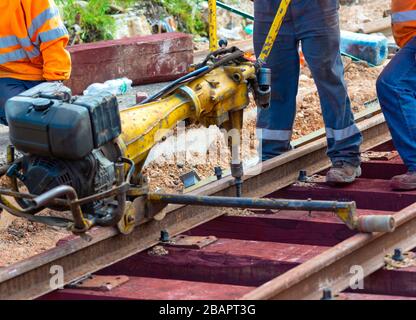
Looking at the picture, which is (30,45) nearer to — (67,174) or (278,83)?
(278,83)

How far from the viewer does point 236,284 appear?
5195 mm

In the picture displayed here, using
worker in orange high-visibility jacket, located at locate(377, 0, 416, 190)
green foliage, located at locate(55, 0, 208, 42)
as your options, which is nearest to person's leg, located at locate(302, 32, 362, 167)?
worker in orange high-visibility jacket, located at locate(377, 0, 416, 190)

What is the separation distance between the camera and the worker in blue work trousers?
21.8 feet

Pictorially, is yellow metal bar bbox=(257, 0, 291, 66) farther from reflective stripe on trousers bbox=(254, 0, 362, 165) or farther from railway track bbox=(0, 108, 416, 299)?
railway track bbox=(0, 108, 416, 299)

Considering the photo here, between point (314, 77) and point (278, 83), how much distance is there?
294mm

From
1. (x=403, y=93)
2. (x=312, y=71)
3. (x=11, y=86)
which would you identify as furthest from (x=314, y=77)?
(x=11, y=86)

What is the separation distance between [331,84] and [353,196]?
0.77 m

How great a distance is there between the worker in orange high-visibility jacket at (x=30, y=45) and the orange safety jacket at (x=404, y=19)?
7.00ft

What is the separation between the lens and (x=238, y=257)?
532cm

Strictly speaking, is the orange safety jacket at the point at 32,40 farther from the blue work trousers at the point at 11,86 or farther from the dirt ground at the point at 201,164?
the dirt ground at the point at 201,164

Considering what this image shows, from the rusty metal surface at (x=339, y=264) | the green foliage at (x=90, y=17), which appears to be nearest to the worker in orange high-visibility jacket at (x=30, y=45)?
the rusty metal surface at (x=339, y=264)

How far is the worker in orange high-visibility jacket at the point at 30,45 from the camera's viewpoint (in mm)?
6473

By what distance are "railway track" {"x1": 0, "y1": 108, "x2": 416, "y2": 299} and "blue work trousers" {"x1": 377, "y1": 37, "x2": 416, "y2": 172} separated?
317 mm
